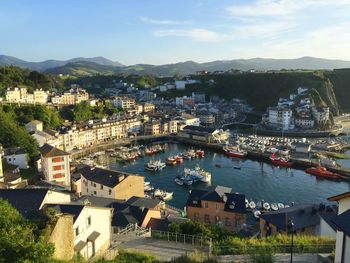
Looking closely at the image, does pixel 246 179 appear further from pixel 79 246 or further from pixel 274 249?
pixel 79 246

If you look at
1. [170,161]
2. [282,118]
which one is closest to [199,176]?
[170,161]

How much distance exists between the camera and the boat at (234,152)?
103 feet

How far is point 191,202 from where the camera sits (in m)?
16.1

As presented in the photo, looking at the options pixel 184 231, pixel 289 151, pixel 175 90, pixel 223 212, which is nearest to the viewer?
pixel 184 231

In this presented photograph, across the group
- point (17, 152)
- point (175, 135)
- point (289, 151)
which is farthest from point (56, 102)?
point (289, 151)

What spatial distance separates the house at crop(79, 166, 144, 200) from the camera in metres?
17.8

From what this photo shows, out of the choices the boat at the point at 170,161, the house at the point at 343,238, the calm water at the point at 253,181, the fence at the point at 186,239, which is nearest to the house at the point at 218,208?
the calm water at the point at 253,181

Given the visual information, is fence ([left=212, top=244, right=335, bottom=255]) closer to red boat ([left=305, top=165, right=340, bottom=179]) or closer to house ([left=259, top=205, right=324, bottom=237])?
house ([left=259, top=205, right=324, bottom=237])

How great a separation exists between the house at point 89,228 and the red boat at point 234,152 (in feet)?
77.8

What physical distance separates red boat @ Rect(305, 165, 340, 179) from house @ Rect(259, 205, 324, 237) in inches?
513

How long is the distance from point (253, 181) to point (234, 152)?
290 inches

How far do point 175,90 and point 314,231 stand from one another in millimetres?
58818

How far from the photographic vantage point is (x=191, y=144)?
1458 inches

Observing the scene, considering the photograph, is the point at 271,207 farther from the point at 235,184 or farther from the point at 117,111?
the point at 117,111
